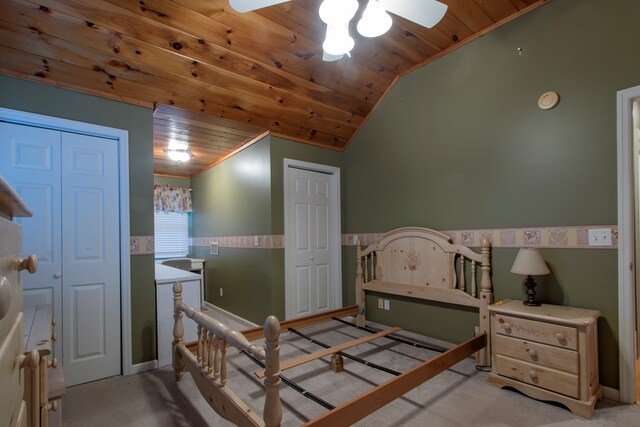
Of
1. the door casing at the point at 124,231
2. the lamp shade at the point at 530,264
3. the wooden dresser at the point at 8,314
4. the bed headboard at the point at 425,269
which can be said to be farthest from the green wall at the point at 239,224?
the wooden dresser at the point at 8,314

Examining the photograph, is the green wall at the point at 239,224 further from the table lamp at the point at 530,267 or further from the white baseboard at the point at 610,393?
the white baseboard at the point at 610,393

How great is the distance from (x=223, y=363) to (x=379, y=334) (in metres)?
1.64

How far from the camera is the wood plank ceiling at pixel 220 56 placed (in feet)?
7.14

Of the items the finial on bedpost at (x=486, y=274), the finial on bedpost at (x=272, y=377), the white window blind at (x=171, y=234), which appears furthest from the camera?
the white window blind at (x=171, y=234)

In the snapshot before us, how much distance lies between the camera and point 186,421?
1.99 m

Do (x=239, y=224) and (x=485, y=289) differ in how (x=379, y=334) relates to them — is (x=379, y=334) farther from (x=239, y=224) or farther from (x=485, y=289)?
(x=239, y=224)

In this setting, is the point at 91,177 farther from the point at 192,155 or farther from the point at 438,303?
the point at 438,303

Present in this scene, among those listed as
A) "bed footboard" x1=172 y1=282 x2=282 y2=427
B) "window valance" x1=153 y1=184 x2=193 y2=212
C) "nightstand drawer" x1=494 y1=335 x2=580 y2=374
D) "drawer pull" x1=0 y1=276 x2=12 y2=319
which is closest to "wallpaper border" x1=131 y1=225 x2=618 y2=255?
"bed footboard" x1=172 y1=282 x2=282 y2=427

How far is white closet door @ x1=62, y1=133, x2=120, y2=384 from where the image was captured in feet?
8.20

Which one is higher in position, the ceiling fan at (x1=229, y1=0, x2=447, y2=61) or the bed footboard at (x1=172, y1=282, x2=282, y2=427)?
the ceiling fan at (x1=229, y1=0, x2=447, y2=61)

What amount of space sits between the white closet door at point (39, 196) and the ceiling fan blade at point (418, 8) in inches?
107

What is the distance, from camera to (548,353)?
82.5 inches

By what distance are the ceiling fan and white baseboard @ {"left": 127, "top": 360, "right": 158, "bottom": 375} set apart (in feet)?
9.56

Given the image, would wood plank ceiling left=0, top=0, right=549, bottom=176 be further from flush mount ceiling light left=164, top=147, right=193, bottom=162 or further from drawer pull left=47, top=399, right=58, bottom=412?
drawer pull left=47, top=399, right=58, bottom=412
